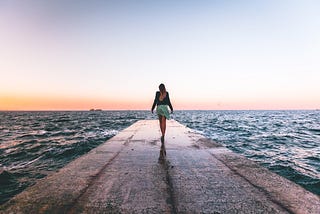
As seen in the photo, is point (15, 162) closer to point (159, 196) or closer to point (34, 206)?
point (34, 206)

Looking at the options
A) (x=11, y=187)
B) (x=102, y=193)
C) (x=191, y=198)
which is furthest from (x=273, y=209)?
(x=11, y=187)

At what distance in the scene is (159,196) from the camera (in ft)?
9.52

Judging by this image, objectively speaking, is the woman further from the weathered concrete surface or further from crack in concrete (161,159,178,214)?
the weathered concrete surface

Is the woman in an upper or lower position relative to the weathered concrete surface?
upper

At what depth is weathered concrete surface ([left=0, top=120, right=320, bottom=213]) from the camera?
8.33ft

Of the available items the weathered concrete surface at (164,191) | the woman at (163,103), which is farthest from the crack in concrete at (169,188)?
the woman at (163,103)

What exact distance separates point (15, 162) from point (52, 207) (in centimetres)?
803

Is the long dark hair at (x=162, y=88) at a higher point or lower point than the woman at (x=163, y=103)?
higher

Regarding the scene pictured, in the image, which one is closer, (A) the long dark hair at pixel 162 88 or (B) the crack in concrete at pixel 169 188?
(B) the crack in concrete at pixel 169 188

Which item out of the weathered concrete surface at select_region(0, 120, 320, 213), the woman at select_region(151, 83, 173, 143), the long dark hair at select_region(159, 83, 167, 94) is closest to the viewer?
the weathered concrete surface at select_region(0, 120, 320, 213)

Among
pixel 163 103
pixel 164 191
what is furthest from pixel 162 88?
pixel 164 191

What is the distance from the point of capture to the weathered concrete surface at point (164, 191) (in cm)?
254

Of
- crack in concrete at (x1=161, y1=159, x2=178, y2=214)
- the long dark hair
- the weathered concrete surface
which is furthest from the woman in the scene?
the weathered concrete surface

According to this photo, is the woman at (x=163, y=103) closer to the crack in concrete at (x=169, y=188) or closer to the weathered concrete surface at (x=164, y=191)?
the crack in concrete at (x=169, y=188)
